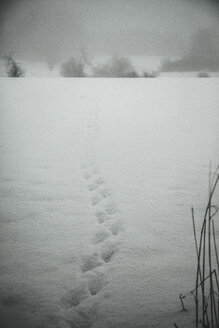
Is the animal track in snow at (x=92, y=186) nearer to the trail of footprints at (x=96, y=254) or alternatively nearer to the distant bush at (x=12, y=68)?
the trail of footprints at (x=96, y=254)

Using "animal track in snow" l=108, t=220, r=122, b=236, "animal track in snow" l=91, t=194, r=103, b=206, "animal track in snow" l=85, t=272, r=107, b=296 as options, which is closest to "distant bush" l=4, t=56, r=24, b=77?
"animal track in snow" l=91, t=194, r=103, b=206

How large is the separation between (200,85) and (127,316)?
6245 mm

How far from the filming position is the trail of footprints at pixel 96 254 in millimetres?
1090

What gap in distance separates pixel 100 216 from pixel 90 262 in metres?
0.46

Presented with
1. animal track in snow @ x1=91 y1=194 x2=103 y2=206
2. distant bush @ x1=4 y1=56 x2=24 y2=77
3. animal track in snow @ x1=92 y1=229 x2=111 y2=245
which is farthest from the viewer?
distant bush @ x1=4 y1=56 x2=24 y2=77

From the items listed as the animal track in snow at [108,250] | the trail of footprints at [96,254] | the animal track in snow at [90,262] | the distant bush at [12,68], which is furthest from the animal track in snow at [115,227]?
the distant bush at [12,68]

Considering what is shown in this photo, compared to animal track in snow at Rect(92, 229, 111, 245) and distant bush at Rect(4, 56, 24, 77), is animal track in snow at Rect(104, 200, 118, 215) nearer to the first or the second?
animal track in snow at Rect(92, 229, 111, 245)

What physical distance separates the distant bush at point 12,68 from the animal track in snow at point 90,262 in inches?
340

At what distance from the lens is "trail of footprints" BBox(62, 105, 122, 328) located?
109 centimetres

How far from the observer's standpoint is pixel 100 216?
5.81 feet

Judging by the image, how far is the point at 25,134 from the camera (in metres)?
3.47

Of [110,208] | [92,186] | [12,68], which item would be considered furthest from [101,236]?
[12,68]

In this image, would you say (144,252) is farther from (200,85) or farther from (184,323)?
(200,85)

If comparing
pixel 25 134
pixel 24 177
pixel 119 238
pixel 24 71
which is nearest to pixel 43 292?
pixel 119 238
